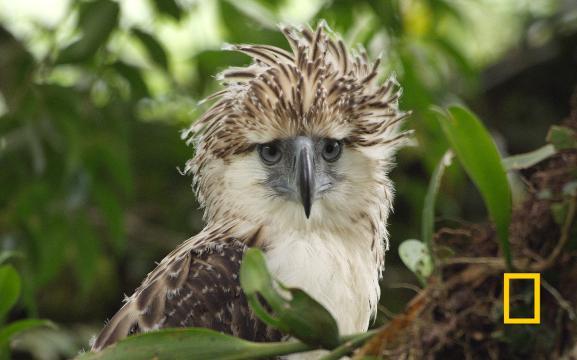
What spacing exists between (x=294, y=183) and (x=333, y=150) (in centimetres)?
21

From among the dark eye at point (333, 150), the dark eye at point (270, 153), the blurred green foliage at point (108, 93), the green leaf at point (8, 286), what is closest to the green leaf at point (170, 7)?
the blurred green foliage at point (108, 93)

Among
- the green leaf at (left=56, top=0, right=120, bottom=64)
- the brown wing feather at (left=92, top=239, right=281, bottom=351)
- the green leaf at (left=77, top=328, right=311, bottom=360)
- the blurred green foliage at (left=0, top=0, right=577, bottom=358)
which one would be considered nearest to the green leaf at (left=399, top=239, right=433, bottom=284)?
the green leaf at (left=77, top=328, right=311, bottom=360)

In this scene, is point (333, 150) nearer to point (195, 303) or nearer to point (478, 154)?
point (195, 303)

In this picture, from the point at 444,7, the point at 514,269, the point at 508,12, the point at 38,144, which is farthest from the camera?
the point at 508,12

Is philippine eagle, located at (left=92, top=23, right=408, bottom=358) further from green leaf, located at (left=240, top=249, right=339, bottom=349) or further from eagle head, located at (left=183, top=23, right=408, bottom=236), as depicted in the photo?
green leaf, located at (left=240, top=249, right=339, bottom=349)

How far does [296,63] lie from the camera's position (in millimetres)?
3590

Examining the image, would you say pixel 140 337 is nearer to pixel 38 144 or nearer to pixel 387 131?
pixel 387 131

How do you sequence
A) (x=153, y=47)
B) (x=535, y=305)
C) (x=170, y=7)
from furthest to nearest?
(x=153, y=47)
(x=170, y=7)
(x=535, y=305)

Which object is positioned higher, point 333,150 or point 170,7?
point 170,7

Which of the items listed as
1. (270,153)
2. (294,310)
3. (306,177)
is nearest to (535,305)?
(294,310)

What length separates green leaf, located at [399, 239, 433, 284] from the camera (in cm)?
221

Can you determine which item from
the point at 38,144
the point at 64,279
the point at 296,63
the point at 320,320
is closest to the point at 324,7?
the point at 296,63

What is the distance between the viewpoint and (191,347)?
2064 millimetres

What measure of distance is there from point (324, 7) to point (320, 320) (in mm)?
3030
